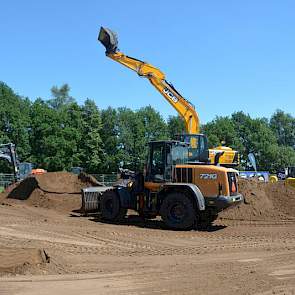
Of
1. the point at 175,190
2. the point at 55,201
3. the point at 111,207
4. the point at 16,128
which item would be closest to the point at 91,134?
the point at 16,128

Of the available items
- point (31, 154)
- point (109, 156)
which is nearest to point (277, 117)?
point (109, 156)

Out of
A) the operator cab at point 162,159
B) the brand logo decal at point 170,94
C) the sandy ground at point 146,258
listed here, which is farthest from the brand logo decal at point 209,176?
the brand logo decal at point 170,94

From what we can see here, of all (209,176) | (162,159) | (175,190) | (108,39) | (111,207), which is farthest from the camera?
(108,39)

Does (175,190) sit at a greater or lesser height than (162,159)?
lesser

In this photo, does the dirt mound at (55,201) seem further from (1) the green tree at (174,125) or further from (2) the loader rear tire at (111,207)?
(1) the green tree at (174,125)

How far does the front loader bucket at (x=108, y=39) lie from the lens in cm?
2066

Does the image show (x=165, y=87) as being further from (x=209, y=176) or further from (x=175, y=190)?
(x=209, y=176)

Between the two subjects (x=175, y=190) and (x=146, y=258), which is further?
(x=175, y=190)

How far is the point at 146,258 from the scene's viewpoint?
975 centimetres

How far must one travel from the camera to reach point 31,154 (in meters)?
62.3

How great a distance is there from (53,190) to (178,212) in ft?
25.2

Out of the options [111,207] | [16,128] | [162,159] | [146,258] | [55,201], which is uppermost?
[16,128]

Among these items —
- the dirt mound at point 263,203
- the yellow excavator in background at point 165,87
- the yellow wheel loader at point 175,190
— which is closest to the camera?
the yellow wheel loader at point 175,190

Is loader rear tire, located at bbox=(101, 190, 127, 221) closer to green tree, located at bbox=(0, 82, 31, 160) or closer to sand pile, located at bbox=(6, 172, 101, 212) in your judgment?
sand pile, located at bbox=(6, 172, 101, 212)
